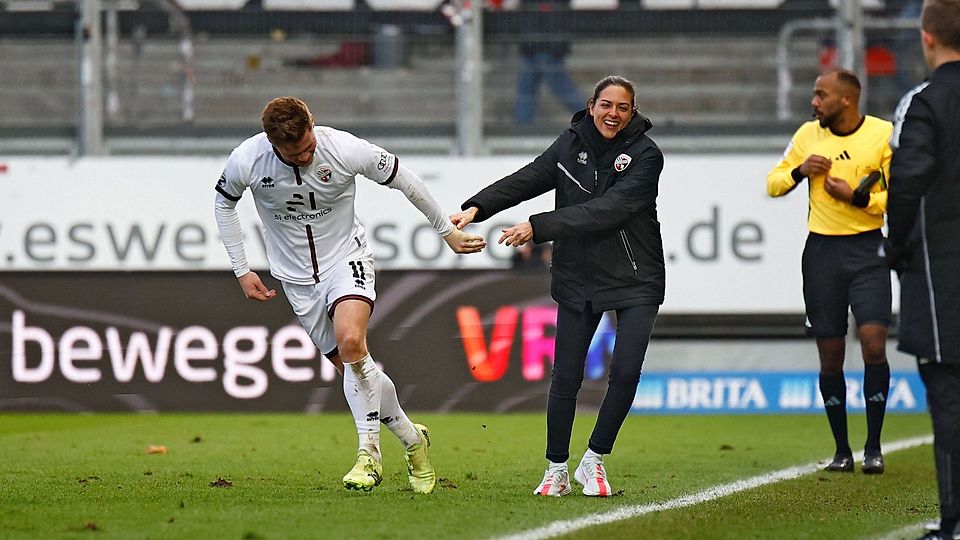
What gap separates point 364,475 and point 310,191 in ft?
4.50

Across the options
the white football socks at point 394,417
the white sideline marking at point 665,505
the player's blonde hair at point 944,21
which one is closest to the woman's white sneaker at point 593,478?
the white sideline marking at point 665,505

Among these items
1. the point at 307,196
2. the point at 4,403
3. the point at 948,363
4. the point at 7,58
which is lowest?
the point at 4,403

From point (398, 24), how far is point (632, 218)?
833cm

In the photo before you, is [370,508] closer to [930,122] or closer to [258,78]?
[930,122]

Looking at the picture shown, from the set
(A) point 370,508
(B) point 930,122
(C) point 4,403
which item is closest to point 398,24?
(C) point 4,403

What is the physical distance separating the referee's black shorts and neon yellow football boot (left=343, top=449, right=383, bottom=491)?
2.92 m

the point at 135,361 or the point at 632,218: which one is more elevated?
the point at 632,218

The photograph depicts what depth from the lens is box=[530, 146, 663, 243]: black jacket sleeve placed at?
6.97 meters

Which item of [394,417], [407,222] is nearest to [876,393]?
[394,417]

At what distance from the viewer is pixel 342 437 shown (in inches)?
426

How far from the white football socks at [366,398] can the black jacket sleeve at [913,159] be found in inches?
111

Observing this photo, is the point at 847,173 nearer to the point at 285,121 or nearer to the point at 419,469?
the point at 419,469

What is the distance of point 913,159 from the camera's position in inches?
209

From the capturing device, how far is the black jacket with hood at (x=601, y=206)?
709 centimetres
